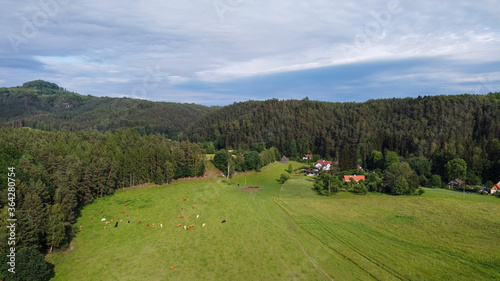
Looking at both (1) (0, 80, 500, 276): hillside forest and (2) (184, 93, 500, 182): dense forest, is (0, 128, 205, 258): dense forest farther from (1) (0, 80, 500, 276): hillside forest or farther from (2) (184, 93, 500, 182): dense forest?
(2) (184, 93, 500, 182): dense forest

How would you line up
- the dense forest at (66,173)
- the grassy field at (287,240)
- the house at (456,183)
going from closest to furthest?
the grassy field at (287,240), the dense forest at (66,173), the house at (456,183)

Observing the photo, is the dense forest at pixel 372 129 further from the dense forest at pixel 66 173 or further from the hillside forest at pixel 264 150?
the dense forest at pixel 66 173

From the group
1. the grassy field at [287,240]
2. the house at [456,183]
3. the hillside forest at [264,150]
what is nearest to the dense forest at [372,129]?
the hillside forest at [264,150]

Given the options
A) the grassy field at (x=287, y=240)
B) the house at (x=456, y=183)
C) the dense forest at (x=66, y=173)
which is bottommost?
the house at (x=456, y=183)

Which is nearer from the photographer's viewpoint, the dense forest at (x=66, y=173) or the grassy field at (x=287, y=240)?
the grassy field at (x=287, y=240)

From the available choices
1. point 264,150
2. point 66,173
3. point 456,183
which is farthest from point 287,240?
point 264,150

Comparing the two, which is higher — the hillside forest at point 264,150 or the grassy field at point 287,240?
the hillside forest at point 264,150

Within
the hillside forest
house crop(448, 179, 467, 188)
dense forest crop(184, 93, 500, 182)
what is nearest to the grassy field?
the hillside forest

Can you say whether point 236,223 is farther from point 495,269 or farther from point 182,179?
point 182,179

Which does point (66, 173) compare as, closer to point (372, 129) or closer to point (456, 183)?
point (456, 183)
